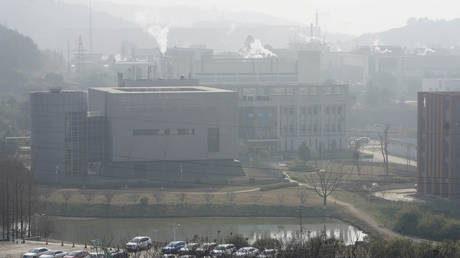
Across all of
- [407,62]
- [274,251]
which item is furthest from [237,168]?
[407,62]

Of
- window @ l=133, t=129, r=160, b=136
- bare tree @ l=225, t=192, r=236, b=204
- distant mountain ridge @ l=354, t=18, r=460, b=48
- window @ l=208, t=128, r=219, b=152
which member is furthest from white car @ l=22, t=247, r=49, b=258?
distant mountain ridge @ l=354, t=18, r=460, b=48

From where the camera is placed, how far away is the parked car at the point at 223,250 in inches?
399

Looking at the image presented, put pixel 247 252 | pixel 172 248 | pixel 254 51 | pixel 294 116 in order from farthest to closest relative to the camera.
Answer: pixel 254 51 → pixel 294 116 → pixel 172 248 → pixel 247 252

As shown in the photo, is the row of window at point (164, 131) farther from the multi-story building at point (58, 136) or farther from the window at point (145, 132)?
the multi-story building at point (58, 136)

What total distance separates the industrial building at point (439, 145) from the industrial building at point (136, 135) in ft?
13.5

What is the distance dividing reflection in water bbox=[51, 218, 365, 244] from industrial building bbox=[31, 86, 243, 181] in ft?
9.57

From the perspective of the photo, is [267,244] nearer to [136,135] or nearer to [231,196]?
[231,196]

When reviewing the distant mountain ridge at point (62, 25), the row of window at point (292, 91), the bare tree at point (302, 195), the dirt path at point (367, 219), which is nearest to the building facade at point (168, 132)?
the bare tree at point (302, 195)

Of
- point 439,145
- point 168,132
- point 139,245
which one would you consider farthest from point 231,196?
point 139,245

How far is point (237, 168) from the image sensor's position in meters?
18.3

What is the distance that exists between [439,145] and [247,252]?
5.76 meters

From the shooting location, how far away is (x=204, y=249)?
10398 millimetres

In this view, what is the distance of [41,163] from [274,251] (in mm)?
8424

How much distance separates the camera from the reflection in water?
43.1 feet
